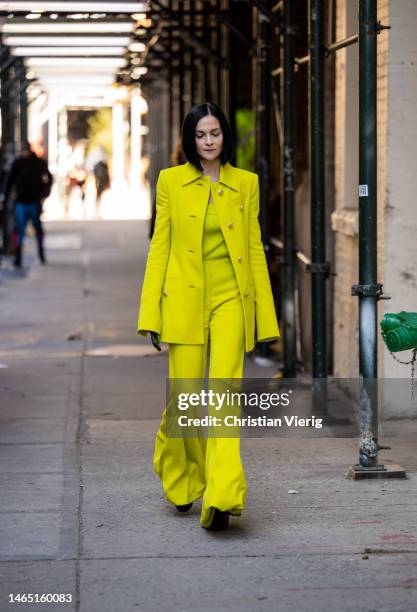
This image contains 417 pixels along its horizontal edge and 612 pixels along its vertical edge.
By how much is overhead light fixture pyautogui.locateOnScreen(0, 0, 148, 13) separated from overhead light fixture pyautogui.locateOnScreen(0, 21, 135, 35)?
207 cm

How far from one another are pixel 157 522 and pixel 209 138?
5.44ft

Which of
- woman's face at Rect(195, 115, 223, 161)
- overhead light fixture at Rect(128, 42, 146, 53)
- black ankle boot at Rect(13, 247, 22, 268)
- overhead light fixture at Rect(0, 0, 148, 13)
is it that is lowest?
black ankle boot at Rect(13, 247, 22, 268)

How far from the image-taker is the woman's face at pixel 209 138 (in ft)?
20.3

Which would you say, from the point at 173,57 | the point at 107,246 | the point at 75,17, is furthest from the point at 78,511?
the point at 107,246

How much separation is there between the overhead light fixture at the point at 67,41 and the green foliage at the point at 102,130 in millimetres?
39369

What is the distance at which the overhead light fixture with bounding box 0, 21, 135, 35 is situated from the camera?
59.2 feet

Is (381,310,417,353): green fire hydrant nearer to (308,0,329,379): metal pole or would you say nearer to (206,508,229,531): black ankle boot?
(308,0,329,379): metal pole

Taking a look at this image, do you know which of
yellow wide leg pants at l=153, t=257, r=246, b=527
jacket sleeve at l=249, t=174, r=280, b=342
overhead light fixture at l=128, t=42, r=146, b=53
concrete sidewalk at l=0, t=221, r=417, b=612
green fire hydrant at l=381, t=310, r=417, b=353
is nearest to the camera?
concrete sidewalk at l=0, t=221, r=417, b=612

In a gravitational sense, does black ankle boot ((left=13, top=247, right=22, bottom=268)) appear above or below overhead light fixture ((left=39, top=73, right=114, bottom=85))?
below

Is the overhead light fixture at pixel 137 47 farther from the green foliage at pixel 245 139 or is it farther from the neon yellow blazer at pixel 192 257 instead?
the neon yellow blazer at pixel 192 257

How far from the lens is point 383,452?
7.91 meters

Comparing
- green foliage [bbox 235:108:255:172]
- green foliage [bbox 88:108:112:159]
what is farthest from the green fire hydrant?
green foliage [bbox 88:108:112:159]

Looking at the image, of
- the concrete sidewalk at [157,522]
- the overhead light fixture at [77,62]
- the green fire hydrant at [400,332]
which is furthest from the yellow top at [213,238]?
the overhead light fixture at [77,62]

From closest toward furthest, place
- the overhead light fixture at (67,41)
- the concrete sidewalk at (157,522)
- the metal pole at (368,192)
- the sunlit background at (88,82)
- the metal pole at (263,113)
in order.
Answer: the concrete sidewalk at (157,522)
the metal pole at (368,192)
the metal pole at (263,113)
the sunlit background at (88,82)
the overhead light fixture at (67,41)
